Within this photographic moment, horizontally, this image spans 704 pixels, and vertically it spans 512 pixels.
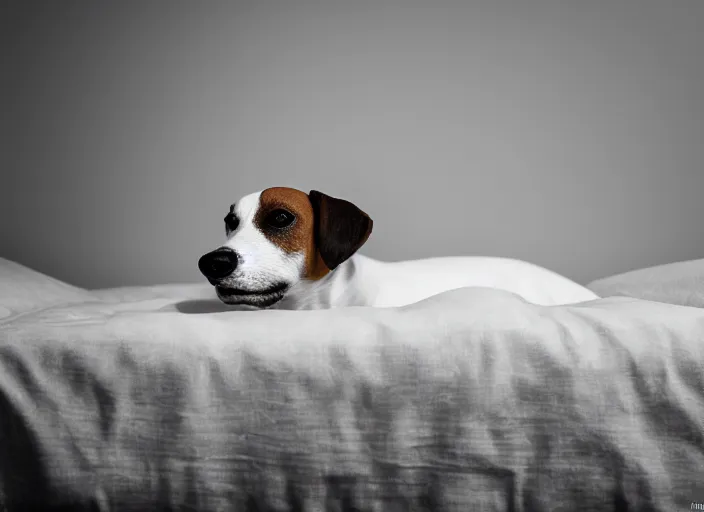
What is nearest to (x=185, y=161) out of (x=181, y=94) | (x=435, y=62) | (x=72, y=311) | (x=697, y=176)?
(x=181, y=94)

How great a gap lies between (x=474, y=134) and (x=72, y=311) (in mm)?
1544

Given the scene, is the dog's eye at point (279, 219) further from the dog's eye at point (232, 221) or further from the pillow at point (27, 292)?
the pillow at point (27, 292)

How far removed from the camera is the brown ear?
3.22ft

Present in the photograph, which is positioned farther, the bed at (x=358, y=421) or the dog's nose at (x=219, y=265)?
the dog's nose at (x=219, y=265)

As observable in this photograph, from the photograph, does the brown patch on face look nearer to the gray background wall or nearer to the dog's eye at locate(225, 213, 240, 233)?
the dog's eye at locate(225, 213, 240, 233)

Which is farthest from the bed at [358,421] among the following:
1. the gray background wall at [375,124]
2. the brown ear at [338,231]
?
the gray background wall at [375,124]

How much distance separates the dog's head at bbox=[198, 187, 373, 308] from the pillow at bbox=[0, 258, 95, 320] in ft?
1.90

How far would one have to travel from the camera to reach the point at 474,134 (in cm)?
186

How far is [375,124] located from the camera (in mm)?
1889

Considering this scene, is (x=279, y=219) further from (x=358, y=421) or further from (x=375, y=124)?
(x=375, y=124)

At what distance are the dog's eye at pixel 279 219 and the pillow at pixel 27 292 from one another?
0.64m

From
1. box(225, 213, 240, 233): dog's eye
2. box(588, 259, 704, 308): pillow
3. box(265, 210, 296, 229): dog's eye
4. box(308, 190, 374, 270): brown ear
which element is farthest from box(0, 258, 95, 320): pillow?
box(588, 259, 704, 308): pillow

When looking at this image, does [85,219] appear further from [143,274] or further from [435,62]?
[435,62]

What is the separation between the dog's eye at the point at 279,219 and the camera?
1006mm
